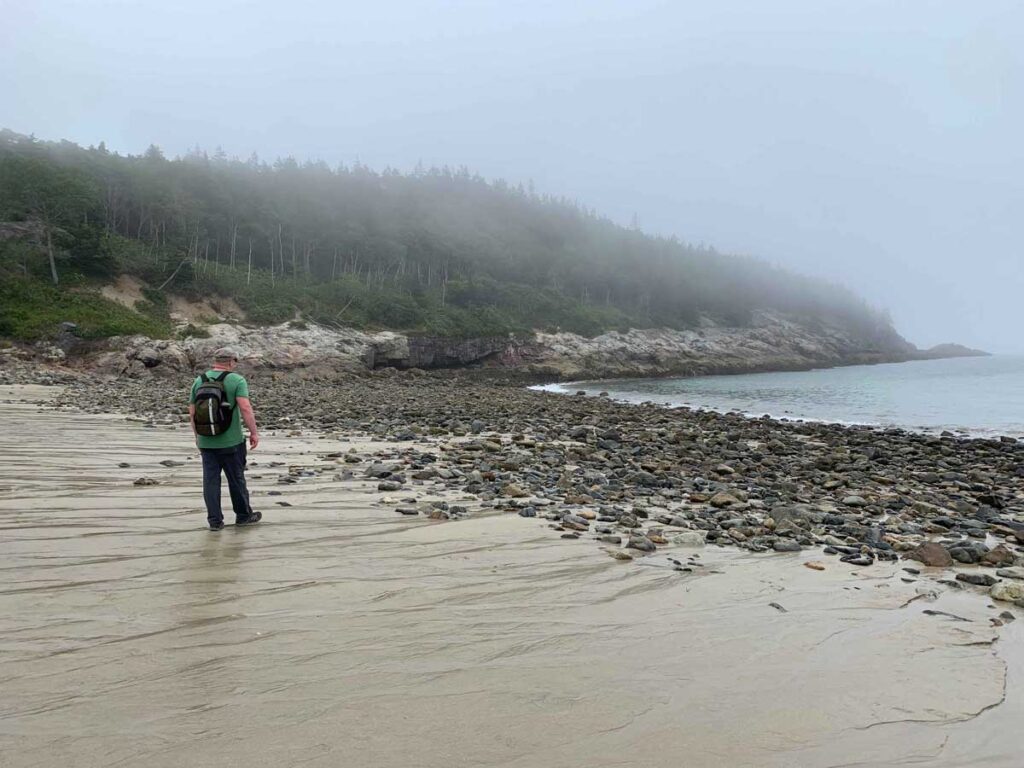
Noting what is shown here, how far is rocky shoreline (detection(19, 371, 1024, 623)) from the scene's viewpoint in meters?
6.89

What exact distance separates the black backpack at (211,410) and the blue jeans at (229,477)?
0.23 metres

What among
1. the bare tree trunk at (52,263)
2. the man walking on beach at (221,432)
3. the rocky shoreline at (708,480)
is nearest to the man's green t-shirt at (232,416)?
the man walking on beach at (221,432)

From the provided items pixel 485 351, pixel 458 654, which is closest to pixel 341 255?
pixel 485 351

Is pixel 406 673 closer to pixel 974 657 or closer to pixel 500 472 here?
pixel 974 657

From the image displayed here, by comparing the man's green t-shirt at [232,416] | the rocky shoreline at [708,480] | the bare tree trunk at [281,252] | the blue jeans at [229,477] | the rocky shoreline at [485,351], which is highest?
the bare tree trunk at [281,252]

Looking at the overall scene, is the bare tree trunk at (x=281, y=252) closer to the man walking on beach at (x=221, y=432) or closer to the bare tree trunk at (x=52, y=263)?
the bare tree trunk at (x=52, y=263)

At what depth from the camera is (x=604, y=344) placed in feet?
256

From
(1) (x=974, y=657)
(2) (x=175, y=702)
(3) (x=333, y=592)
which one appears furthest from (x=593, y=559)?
(2) (x=175, y=702)

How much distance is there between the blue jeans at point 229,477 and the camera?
6348mm

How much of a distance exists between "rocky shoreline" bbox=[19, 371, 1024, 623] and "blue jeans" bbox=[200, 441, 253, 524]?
1.98 m

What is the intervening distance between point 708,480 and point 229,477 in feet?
27.5

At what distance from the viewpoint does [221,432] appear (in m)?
6.50

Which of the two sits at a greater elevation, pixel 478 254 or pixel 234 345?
pixel 478 254

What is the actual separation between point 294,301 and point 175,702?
5513cm
